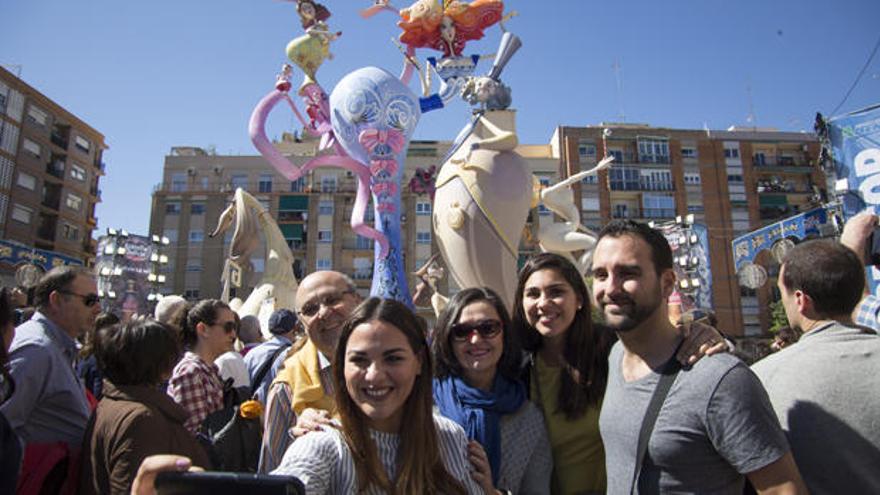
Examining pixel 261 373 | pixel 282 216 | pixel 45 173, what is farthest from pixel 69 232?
pixel 261 373

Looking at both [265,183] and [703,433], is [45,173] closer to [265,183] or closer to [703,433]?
[265,183]

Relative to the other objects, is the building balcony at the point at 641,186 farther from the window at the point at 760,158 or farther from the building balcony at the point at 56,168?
the building balcony at the point at 56,168

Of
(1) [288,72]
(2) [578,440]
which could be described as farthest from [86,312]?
(1) [288,72]

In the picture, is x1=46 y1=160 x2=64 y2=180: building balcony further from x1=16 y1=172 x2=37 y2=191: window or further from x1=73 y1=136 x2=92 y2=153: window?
x1=73 y1=136 x2=92 y2=153: window

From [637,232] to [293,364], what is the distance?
4.78 ft

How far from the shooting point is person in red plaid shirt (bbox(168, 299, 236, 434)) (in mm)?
3096

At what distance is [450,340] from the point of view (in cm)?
237

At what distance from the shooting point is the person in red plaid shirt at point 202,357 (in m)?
3.10

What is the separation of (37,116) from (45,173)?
3.41m

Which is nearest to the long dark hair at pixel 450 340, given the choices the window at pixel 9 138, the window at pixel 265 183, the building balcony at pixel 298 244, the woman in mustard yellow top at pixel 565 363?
the woman in mustard yellow top at pixel 565 363

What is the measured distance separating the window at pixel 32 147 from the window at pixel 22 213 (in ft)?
11.2

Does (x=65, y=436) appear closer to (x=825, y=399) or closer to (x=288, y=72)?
(x=825, y=399)

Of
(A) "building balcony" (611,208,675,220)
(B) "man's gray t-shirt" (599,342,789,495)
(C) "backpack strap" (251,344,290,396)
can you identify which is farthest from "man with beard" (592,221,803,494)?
(A) "building balcony" (611,208,675,220)

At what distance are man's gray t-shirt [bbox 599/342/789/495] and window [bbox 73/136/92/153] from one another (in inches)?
1784
